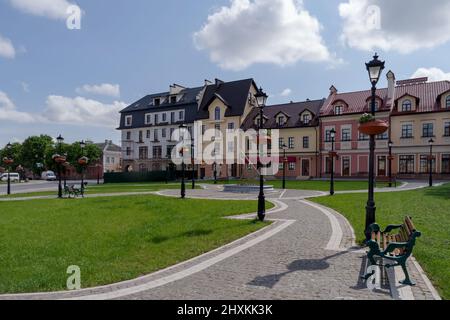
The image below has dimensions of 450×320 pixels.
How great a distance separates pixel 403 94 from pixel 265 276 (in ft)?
128

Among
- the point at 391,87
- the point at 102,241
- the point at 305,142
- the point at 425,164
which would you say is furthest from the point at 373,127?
the point at 305,142

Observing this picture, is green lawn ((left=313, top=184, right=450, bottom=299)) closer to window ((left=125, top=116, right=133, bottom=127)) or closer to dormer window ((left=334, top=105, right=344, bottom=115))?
dormer window ((left=334, top=105, right=344, bottom=115))

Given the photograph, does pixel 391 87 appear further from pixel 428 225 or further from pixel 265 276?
pixel 265 276

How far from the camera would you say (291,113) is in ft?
152

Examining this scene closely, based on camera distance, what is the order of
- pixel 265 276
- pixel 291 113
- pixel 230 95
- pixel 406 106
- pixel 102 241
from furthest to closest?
pixel 230 95 → pixel 291 113 → pixel 406 106 → pixel 102 241 → pixel 265 276

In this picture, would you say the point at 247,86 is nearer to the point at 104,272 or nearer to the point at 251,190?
the point at 251,190

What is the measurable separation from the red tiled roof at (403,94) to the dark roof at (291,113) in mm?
1648

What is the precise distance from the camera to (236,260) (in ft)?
22.3

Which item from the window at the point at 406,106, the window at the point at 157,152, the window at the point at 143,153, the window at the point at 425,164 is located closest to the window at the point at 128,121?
the window at the point at 143,153

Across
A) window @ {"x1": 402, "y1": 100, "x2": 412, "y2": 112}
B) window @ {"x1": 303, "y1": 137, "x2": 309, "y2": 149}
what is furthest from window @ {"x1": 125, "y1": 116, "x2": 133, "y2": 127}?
window @ {"x1": 402, "y1": 100, "x2": 412, "y2": 112}

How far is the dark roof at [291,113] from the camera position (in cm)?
4384
